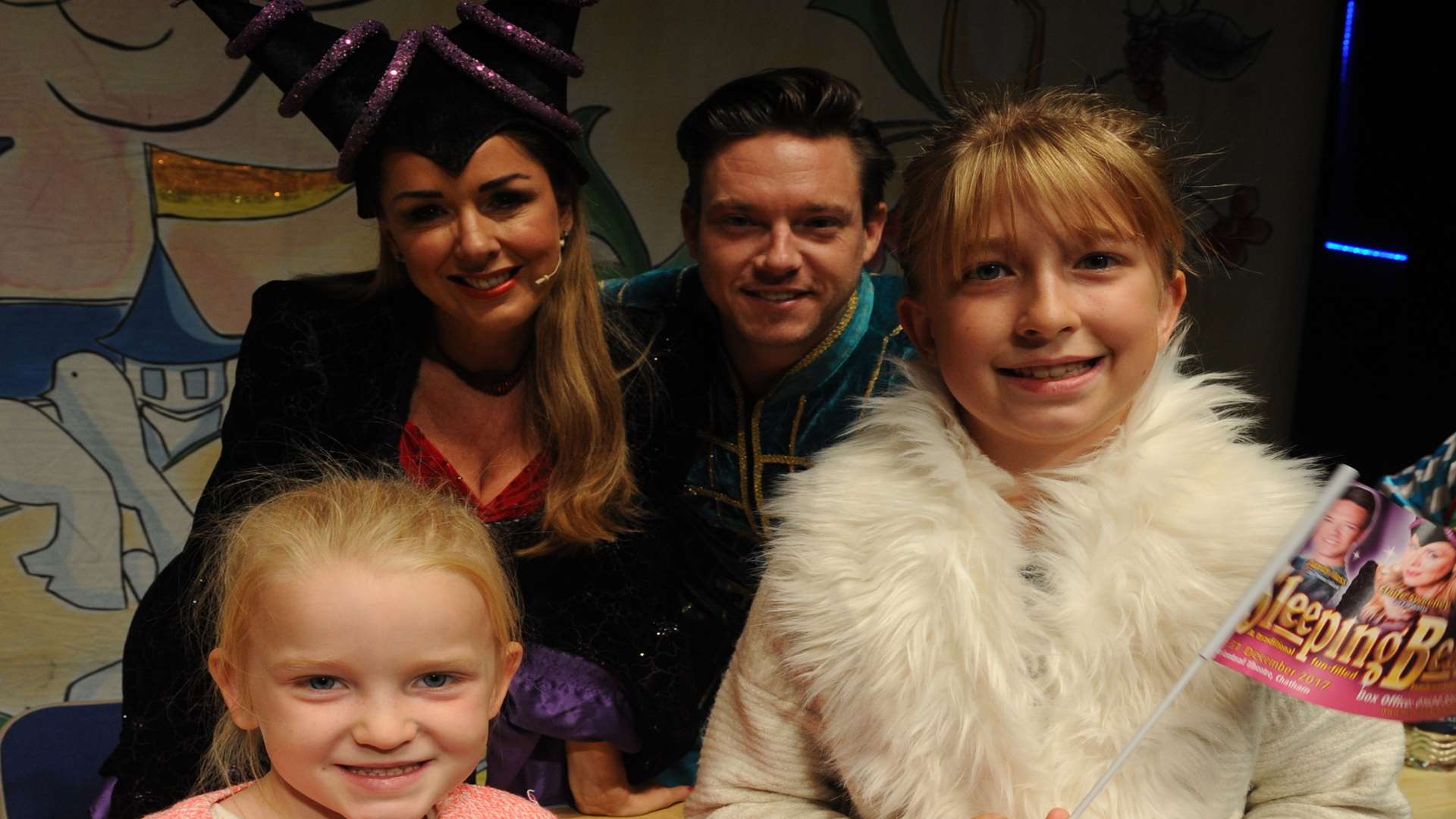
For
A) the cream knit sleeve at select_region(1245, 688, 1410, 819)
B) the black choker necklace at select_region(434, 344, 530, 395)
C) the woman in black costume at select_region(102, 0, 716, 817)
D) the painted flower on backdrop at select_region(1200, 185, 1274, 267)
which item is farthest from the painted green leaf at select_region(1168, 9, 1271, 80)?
the cream knit sleeve at select_region(1245, 688, 1410, 819)

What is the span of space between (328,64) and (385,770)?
39.7 inches

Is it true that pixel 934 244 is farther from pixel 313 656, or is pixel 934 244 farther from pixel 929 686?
pixel 313 656

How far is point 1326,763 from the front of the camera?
122 cm

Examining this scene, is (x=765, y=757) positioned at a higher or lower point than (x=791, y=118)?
lower

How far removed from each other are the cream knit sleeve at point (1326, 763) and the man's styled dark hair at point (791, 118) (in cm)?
107

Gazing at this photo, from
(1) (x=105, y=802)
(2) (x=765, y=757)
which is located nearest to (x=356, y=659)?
(2) (x=765, y=757)

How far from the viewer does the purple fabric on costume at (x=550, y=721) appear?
178 centimetres

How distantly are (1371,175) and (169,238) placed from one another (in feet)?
8.71

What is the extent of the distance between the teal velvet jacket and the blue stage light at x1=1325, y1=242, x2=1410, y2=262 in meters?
1.55

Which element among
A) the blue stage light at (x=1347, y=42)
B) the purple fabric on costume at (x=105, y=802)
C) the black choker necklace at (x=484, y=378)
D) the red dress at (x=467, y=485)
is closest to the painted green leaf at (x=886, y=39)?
the blue stage light at (x=1347, y=42)

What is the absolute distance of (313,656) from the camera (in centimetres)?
106

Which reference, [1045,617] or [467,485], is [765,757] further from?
[467,485]

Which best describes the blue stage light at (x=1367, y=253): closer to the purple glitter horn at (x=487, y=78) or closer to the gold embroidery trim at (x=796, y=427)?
the gold embroidery trim at (x=796, y=427)

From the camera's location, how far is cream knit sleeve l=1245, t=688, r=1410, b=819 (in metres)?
1.21
